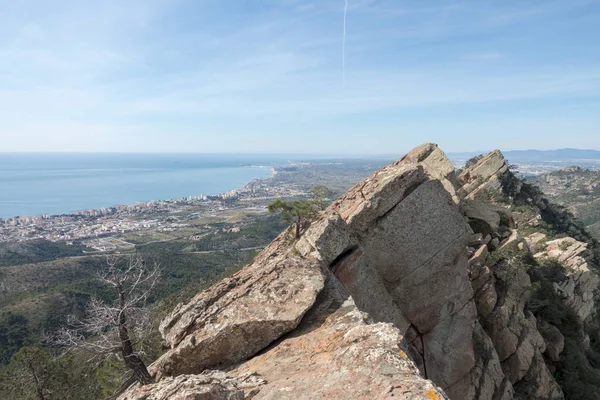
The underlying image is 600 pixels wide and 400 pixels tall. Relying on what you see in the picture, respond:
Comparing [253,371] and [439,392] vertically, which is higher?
[439,392]

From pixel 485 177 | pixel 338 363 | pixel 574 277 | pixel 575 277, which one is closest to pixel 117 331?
pixel 338 363

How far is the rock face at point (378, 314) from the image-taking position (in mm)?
6629

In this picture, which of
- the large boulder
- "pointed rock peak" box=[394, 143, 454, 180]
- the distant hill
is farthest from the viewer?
the distant hill

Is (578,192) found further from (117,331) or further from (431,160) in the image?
(117,331)

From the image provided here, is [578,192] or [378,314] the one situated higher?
[378,314]

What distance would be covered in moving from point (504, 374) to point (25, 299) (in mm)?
91087

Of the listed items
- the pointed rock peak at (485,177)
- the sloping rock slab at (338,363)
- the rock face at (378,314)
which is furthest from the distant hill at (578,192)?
the sloping rock slab at (338,363)

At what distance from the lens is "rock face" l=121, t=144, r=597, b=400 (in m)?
6.63

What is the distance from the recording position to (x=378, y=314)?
13.7 m

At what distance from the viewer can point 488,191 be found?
35.2 metres

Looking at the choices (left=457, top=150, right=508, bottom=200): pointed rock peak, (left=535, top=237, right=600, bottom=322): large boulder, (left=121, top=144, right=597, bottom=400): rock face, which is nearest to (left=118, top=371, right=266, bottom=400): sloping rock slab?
(left=121, top=144, right=597, bottom=400): rock face

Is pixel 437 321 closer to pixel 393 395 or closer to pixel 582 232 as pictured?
pixel 393 395

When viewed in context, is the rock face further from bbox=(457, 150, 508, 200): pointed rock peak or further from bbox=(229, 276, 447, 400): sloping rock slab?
bbox=(457, 150, 508, 200): pointed rock peak

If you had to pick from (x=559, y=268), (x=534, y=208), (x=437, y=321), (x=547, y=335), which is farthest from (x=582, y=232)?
(x=437, y=321)
